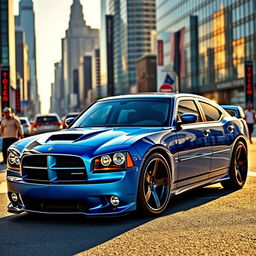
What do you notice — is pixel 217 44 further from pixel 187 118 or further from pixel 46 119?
pixel 187 118

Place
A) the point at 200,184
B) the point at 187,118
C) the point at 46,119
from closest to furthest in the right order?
the point at 187,118, the point at 200,184, the point at 46,119

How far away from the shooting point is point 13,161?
6129 millimetres

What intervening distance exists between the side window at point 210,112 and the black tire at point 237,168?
596mm

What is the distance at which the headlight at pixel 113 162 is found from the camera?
565 cm

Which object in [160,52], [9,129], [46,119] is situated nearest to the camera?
[9,129]

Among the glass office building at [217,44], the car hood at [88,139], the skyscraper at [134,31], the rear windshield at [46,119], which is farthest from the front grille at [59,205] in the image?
the skyscraper at [134,31]

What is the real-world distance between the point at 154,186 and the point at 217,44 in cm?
7264

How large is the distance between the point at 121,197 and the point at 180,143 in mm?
1395

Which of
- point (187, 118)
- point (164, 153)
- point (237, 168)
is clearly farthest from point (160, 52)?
point (164, 153)

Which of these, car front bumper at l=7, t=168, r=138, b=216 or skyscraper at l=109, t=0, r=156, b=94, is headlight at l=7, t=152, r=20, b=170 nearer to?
car front bumper at l=7, t=168, r=138, b=216

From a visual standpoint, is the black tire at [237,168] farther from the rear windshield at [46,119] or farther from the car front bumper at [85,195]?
the rear windshield at [46,119]

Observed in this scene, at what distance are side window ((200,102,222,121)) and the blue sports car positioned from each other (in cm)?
24

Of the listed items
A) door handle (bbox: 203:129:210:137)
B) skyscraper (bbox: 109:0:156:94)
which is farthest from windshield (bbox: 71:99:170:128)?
skyscraper (bbox: 109:0:156:94)

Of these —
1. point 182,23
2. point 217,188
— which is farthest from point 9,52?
point 217,188
